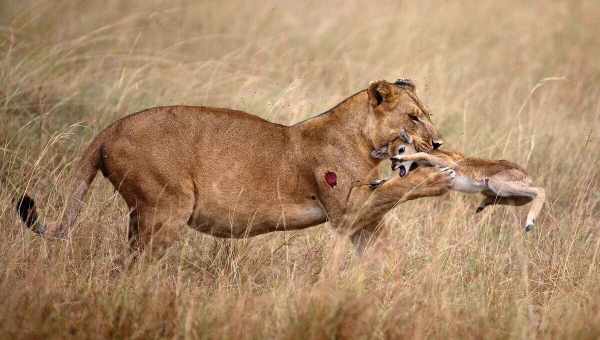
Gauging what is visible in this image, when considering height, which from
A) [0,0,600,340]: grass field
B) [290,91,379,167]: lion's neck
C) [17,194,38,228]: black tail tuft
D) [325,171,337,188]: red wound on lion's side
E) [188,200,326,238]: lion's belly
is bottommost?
[0,0,600,340]: grass field

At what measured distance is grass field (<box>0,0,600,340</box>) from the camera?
5152 millimetres

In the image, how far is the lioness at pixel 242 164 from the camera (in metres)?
5.96

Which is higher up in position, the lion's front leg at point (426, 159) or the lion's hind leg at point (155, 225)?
the lion's front leg at point (426, 159)

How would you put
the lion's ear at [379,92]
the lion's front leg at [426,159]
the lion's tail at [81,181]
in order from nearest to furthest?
1. the lion's tail at [81,181]
2. the lion's front leg at [426,159]
3. the lion's ear at [379,92]

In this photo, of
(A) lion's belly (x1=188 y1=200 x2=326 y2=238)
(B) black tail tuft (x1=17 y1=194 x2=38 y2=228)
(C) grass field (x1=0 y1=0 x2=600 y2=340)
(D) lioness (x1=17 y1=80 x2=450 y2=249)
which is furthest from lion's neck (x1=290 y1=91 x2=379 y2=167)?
(B) black tail tuft (x1=17 y1=194 x2=38 y2=228)

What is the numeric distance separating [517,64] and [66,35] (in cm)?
557

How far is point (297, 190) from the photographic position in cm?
634

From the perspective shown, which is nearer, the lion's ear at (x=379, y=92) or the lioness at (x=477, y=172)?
the lioness at (x=477, y=172)

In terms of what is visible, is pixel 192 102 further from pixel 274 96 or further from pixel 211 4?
pixel 211 4

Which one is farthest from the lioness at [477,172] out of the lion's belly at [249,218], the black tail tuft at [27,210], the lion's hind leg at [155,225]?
the black tail tuft at [27,210]

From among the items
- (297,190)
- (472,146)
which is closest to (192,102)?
(472,146)

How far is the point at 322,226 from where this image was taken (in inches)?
282

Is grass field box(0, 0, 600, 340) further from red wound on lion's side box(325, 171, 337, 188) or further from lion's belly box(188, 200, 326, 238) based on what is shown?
red wound on lion's side box(325, 171, 337, 188)

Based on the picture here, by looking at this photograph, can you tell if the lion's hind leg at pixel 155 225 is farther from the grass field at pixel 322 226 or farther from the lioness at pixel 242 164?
the grass field at pixel 322 226
